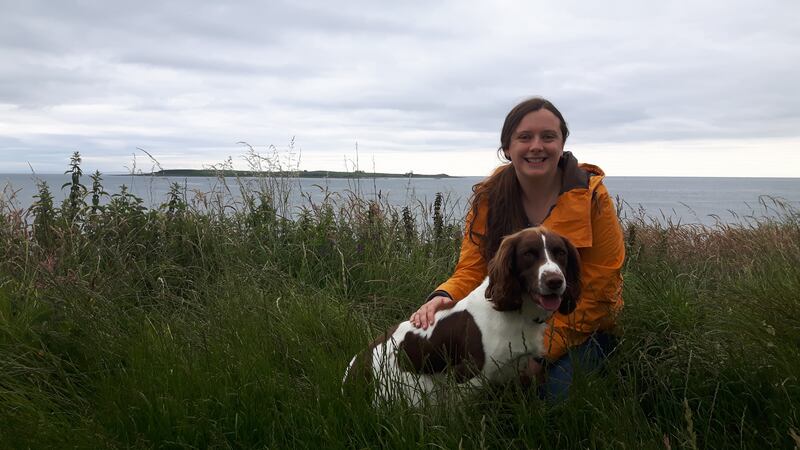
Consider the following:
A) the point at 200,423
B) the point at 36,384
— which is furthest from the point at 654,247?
the point at 36,384

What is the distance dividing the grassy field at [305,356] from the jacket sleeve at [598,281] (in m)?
0.25

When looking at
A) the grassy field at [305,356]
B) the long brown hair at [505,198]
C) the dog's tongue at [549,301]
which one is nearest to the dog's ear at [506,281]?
the dog's tongue at [549,301]

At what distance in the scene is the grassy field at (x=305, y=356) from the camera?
257 cm

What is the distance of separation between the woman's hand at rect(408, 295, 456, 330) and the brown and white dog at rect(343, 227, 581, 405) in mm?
35

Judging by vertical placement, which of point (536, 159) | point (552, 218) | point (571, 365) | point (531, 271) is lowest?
point (571, 365)

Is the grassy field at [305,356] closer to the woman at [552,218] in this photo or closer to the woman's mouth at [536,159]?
the woman at [552,218]

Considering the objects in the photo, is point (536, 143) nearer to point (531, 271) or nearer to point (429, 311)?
point (531, 271)

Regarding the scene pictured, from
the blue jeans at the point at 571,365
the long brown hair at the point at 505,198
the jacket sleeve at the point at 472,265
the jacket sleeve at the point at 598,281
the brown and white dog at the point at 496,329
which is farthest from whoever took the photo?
the jacket sleeve at the point at 472,265

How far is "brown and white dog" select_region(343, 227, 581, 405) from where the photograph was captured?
9.45 feet

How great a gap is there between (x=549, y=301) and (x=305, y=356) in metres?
1.22

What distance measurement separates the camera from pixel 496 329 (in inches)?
120

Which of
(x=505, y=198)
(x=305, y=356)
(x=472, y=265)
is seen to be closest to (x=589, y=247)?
(x=505, y=198)

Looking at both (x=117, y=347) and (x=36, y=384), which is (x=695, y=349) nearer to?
(x=117, y=347)

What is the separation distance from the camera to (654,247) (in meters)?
6.07
